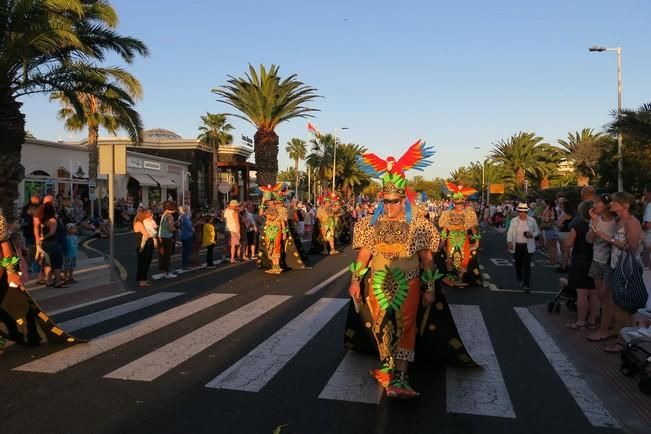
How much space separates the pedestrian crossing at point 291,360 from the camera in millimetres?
4836

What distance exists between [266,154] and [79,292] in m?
15.8

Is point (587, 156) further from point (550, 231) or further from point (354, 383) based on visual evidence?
point (354, 383)

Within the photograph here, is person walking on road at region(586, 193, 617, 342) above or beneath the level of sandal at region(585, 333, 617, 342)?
above

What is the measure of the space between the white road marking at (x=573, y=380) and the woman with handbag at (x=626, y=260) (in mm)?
668

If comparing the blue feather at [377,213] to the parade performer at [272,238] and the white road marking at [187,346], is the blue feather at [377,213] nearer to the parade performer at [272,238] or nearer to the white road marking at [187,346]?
the white road marking at [187,346]

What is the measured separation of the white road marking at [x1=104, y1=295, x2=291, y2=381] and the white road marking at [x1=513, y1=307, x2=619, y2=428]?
3.93 meters

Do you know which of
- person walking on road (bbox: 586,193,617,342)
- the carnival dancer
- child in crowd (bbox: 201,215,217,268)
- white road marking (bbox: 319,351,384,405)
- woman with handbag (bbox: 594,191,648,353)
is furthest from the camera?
the carnival dancer

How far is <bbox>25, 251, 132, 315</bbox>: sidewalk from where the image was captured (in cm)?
903

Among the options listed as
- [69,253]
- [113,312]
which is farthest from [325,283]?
[69,253]

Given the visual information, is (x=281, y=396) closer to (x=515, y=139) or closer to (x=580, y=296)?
(x=580, y=296)

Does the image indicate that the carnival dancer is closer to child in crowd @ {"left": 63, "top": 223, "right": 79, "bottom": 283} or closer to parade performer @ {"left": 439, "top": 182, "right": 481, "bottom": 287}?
parade performer @ {"left": 439, "top": 182, "right": 481, "bottom": 287}

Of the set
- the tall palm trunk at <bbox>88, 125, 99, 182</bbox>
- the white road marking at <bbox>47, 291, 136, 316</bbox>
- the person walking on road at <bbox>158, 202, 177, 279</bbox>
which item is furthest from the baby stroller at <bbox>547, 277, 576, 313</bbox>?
the tall palm trunk at <bbox>88, 125, 99, 182</bbox>

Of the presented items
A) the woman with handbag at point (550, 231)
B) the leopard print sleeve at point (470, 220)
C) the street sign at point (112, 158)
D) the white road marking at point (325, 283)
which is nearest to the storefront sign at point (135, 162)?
the street sign at point (112, 158)

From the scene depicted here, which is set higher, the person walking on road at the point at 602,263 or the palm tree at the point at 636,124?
the palm tree at the point at 636,124
